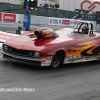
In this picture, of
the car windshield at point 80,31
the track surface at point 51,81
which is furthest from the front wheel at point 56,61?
the car windshield at point 80,31

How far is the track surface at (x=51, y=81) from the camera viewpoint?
4.39 metres

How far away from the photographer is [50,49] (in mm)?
6223

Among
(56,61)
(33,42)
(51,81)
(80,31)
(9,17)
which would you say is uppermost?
(9,17)

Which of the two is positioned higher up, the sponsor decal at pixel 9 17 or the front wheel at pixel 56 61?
the sponsor decal at pixel 9 17

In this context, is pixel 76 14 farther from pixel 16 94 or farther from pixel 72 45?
pixel 16 94

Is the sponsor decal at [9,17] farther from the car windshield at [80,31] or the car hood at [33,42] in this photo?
the car hood at [33,42]

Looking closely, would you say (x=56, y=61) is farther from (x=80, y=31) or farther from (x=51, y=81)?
(x=80, y=31)

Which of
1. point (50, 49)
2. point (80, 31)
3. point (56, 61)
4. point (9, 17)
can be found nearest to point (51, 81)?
point (50, 49)

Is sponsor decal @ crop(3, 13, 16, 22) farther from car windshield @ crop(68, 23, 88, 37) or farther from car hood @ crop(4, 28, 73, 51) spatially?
car hood @ crop(4, 28, 73, 51)

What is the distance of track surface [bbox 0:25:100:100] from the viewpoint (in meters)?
4.39

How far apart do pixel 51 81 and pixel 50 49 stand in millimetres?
1106

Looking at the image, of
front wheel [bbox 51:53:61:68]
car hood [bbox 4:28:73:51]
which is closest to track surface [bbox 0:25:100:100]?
front wheel [bbox 51:53:61:68]

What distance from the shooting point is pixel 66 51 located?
6.60 m

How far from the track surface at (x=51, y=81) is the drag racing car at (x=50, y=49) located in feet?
0.89
